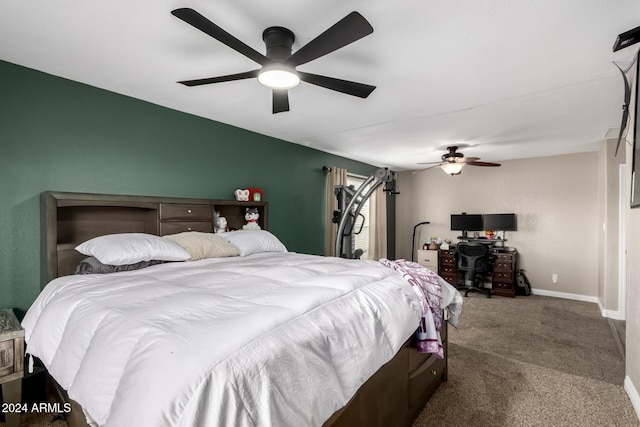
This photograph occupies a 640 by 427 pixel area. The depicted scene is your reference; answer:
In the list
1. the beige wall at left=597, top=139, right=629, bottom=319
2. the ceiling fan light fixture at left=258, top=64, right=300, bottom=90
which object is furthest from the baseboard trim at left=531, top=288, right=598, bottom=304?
the ceiling fan light fixture at left=258, top=64, right=300, bottom=90

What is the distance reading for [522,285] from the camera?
214 inches

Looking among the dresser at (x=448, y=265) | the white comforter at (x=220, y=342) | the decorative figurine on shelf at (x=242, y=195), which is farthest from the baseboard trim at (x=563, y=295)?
the decorative figurine on shelf at (x=242, y=195)

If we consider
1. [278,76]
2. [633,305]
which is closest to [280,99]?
[278,76]

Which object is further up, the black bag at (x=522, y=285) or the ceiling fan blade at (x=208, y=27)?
the ceiling fan blade at (x=208, y=27)

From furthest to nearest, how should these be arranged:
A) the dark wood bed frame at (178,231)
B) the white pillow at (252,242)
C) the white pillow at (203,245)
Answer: the white pillow at (252,242), the white pillow at (203,245), the dark wood bed frame at (178,231)

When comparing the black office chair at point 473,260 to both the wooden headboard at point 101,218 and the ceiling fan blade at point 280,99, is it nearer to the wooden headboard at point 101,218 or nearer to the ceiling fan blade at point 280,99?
the wooden headboard at point 101,218

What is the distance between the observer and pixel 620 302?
4133mm

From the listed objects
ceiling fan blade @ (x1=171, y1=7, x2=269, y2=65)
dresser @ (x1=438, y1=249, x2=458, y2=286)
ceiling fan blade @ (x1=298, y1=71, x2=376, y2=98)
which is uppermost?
ceiling fan blade @ (x1=171, y1=7, x2=269, y2=65)

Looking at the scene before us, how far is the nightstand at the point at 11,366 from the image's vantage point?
72.4 inches

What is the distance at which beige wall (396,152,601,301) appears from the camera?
5.17m

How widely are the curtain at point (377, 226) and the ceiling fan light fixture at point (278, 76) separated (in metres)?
4.45

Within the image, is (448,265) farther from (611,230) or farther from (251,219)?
(251,219)

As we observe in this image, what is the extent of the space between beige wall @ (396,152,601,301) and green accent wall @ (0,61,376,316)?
4156 mm

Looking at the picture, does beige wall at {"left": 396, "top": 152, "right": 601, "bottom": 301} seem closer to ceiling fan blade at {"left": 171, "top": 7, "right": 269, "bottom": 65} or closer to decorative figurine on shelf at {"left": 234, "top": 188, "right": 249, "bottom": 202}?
decorative figurine on shelf at {"left": 234, "top": 188, "right": 249, "bottom": 202}
